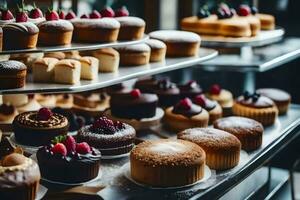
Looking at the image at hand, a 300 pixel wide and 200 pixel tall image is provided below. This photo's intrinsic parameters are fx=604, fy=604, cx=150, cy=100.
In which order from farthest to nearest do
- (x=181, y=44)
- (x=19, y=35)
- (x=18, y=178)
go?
(x=181, y=44)
(x=19, y=35)
(x=18, y=178)

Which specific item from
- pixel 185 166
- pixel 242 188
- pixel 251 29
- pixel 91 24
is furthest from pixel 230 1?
pixel 185 166

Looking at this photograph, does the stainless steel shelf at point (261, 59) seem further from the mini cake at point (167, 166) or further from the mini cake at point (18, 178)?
the mini cake at point (18, 178)

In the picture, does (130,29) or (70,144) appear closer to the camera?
(70,144)

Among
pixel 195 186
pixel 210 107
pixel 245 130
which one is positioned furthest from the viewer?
pixel 210 107

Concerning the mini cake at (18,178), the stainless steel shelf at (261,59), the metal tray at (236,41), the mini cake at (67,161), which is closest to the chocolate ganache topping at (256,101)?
the stainless steel shelf at (261,59)

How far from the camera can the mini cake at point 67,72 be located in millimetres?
3193

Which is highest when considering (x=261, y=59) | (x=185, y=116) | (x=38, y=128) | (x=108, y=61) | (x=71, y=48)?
(x=71, y=48)

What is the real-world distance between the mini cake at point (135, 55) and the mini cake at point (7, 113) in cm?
73

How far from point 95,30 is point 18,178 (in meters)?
1.04

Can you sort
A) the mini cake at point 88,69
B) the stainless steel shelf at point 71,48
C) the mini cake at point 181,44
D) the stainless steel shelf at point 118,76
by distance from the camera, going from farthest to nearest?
the mini cake at point 181,44 < the mini cake at point 88,69 < the stainless steel shelf at point 118,76 < the stainless steel shelf at point 71,48

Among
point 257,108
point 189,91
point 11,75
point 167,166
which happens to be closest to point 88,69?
point 11,75

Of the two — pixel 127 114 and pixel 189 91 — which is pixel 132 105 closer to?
pixel 127 114

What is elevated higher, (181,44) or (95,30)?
(95,30)

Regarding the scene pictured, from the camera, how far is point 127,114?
3859 millimetres
